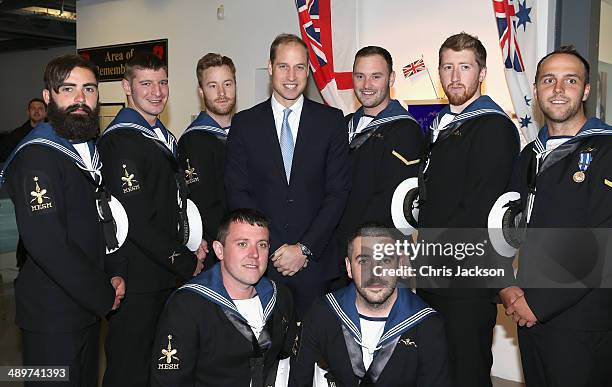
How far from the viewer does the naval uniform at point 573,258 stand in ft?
8.81

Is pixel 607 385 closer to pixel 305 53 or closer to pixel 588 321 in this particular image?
pixel 588 321

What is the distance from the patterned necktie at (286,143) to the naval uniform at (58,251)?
0.90 meters

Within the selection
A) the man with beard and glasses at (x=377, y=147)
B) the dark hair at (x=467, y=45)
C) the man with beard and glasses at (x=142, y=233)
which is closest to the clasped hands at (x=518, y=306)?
the man with beard and glasses at (x=377, y=147)

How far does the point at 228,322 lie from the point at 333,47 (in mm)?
3467

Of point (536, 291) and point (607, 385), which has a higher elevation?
point (536, 291)

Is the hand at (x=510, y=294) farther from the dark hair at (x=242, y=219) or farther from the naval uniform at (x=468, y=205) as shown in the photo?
the dark hair at (x=242, y=219)

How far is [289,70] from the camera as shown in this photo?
318cm

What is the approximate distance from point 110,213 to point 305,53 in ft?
4.02

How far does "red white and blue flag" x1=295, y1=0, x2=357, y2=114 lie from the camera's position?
553 centimetres

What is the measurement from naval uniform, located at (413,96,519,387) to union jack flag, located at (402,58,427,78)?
6.99 ft

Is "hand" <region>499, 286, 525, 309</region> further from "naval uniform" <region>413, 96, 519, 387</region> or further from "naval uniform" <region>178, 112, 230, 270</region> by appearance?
"naval uniform" <region>178, 112, 230, 270</region>

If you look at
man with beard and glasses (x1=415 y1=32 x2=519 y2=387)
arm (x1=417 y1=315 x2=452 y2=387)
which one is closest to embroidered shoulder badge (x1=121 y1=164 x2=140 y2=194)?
man with beard and glasses (x1=415 y1=32 x2=519 y2=387)

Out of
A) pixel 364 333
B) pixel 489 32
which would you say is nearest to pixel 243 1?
pixel 489 32

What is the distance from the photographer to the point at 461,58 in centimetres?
316
